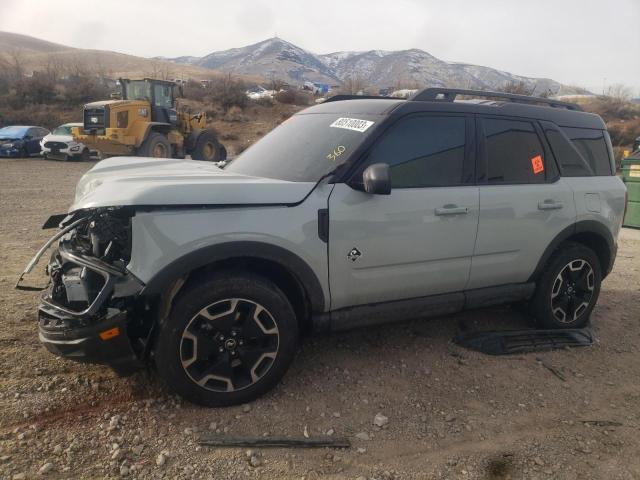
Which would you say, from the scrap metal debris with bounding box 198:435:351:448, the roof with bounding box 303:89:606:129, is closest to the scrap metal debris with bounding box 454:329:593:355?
the scrap metal debris with bounding box 198:435:351:448

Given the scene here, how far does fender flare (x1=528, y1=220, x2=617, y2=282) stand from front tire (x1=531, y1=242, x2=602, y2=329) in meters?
0.10

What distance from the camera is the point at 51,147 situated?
1902 centimetres

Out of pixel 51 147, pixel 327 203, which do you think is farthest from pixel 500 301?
pixel 51 147

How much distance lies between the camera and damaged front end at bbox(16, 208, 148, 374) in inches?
101

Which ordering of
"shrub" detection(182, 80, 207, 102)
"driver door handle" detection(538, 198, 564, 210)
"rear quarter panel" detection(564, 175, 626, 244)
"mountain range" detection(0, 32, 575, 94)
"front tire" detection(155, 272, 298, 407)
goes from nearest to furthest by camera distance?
1. "front tire" detection(155, 272, 298, 407)
2. "driver door handle" detection(538, 198, 564, 210)
3. "rear quarter panel" detection(564, 175, 626, 244)
4. "shrub" detection(182, 80, 207, 102)
5. "mountain range" detection(0, 32, 575, 94)

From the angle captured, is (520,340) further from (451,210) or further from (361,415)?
(361,415)

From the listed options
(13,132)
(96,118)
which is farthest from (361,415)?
(13,132)

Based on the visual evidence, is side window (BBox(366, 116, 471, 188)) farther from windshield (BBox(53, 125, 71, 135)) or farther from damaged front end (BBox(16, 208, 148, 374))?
windshield (BBox(53, 125, 71, 135))

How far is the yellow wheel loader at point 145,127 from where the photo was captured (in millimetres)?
15133

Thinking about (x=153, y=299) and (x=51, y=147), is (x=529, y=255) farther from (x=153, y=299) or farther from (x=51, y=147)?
(x=51, y=147)

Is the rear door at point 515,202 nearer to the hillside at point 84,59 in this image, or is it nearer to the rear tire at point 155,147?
the rear tire at point 155,147

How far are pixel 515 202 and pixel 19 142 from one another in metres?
21.2

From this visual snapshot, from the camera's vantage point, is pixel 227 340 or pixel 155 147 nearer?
pixel 227 340

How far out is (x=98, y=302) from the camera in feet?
8.34
